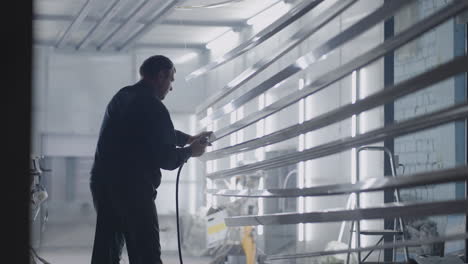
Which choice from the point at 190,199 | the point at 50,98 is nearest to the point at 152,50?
the point at 50,98

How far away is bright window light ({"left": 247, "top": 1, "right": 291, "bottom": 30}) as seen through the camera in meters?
7.79

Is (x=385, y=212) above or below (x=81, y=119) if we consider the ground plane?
below

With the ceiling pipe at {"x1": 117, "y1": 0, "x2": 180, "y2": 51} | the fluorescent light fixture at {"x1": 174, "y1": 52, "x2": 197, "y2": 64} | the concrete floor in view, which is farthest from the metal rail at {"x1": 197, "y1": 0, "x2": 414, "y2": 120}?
the fluorescent light fixture at {"x1": 174, "y1": 52, "x2": 197, "y2": 64}

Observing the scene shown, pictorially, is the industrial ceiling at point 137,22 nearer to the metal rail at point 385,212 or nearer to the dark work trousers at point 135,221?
the dark work trousers at point 135,221

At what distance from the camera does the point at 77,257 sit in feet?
28.9

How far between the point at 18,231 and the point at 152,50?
10.1m

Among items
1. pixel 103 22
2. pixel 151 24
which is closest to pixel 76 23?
pixel 103 22

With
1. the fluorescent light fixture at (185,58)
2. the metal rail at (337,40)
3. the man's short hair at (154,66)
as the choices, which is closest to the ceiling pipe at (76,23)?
the fluorescent light fixture at (185,58)

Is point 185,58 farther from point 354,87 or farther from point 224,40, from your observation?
point 354,87

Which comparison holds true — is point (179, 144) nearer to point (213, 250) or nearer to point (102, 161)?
point (102, 161)

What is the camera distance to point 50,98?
33.0ft

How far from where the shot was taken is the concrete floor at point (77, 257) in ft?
27.3

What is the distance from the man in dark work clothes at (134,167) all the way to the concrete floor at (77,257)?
5.27m

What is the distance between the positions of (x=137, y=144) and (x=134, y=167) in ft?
0.29
